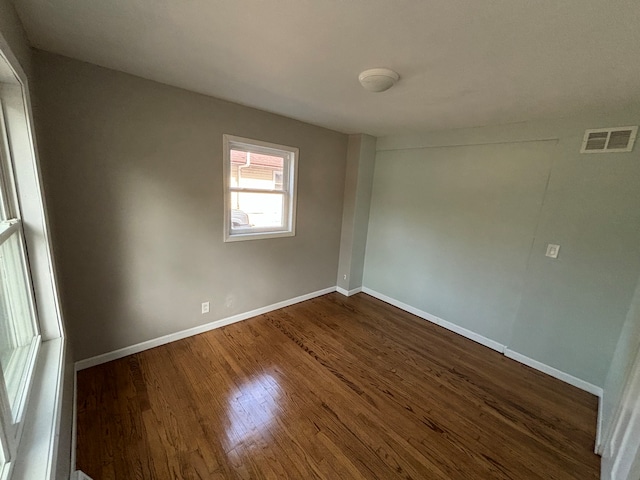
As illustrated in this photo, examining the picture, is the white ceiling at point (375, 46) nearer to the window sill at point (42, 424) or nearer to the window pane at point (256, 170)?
the window pane at point (256, 170)

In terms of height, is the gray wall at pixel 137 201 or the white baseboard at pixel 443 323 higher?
the gray wall at pixel 137 201

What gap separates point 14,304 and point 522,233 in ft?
11.9

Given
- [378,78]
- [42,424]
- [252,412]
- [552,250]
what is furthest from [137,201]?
[552,250]

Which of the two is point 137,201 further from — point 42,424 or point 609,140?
point 609,140

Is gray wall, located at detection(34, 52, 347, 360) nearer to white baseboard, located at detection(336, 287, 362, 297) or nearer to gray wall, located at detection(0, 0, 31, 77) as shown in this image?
gray wall, located at detection(0, 0, 31, 77)

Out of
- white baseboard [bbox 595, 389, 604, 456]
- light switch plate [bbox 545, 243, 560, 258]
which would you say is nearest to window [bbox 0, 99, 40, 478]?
white baseboard [bbox 595, 389, 604, 456]

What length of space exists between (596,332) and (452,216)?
153 cm

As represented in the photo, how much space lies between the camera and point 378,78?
1.59 meters

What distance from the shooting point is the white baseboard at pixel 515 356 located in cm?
213

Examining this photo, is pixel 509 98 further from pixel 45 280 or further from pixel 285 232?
pixel 45 280

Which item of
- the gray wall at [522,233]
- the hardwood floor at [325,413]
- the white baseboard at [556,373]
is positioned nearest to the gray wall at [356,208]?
the gray wall at [522,233]

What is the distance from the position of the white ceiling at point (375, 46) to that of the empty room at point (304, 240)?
0.01 m

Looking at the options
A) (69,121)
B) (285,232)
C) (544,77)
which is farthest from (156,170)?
(544,77)

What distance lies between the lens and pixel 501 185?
2.57 metres
